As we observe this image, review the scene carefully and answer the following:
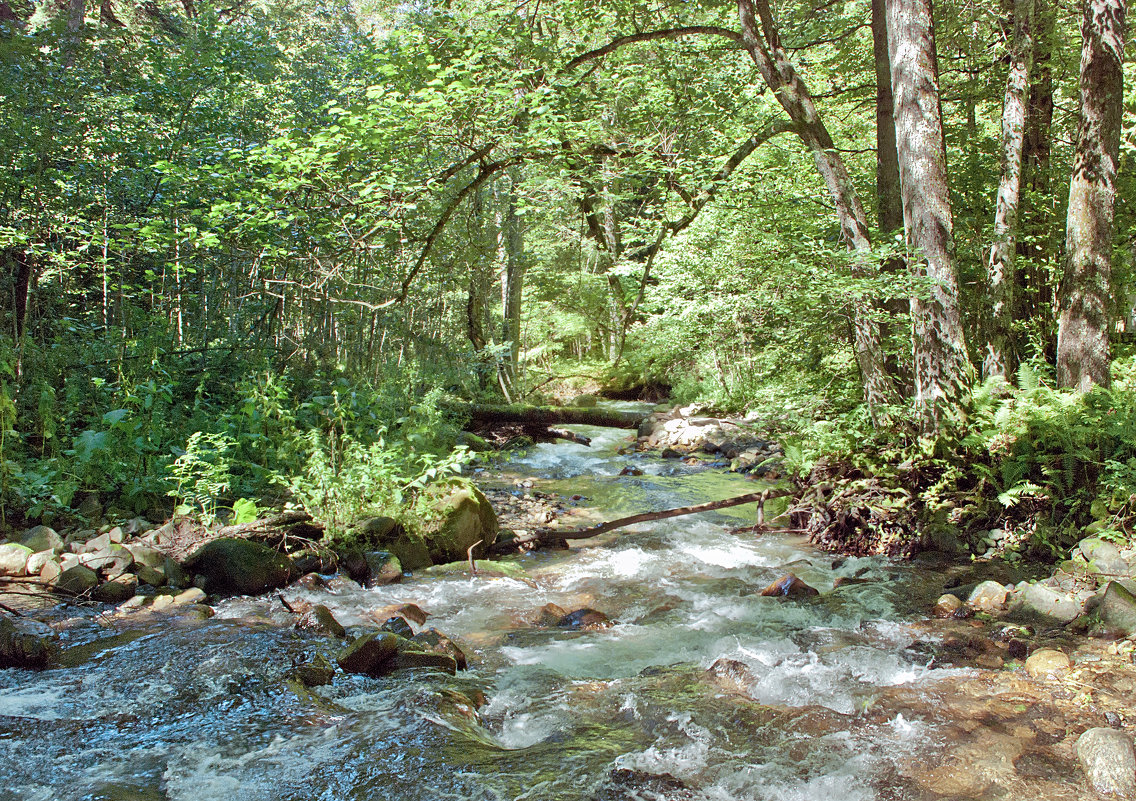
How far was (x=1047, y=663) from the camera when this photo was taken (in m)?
4.19

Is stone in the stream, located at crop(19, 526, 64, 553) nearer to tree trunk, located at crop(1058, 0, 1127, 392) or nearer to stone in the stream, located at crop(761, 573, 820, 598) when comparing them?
stone in the stream, located at crop(761, 573, 820, 598)

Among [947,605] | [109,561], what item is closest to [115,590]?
[109,561]

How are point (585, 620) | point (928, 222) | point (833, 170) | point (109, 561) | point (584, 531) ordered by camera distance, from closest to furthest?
1. point (109, 561)
2. point (585, 620)
3. point (928, 222)
4. point (833, 170)
5. point (584, 531)

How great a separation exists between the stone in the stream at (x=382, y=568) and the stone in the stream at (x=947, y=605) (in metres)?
4.65

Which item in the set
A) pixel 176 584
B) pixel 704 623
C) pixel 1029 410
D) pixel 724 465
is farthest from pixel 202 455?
pixel 724 465

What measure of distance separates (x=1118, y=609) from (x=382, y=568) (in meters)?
5.76

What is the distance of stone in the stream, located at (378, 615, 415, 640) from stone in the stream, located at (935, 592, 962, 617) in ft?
13.1

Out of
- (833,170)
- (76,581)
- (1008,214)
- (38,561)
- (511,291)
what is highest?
(511,291)

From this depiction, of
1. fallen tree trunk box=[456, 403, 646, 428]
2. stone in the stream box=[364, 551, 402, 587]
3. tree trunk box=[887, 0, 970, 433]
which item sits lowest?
stone in the stream box=[364, 551, 402, 587]

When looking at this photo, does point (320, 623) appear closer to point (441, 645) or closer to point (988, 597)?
point (441, 645)

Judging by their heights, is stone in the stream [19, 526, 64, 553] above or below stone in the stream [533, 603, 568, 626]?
above

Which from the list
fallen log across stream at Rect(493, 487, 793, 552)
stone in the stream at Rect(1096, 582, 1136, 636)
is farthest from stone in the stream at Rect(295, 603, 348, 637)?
stone in the stream at Rect(1096, 582, 1136, 636)

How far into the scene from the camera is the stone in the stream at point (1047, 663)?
4.13m

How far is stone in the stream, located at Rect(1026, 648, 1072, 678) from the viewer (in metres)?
4.13
